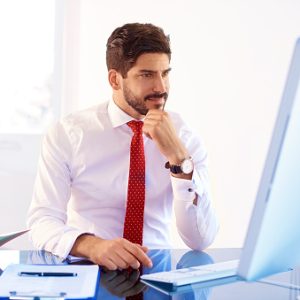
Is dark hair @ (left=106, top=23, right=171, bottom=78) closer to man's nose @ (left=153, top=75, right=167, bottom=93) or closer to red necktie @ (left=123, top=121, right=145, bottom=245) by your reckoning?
man's nose @ (left=153, top=75, right=167, bottom=93)

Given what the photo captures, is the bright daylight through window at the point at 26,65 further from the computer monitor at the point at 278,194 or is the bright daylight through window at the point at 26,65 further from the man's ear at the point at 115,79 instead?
the computer monitor at the point at 278,194

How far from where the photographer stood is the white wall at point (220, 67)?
11.9 feet

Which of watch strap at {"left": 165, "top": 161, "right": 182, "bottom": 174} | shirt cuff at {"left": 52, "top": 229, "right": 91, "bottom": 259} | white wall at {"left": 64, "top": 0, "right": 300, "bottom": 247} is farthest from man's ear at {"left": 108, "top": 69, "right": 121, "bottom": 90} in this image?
white wall at {"left": 64, "top": 0, "right": 300, "bottom": 247}

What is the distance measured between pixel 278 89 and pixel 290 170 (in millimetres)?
2958

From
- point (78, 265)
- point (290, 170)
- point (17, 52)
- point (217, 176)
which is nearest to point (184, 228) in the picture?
point (78, 265)

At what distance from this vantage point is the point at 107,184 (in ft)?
7.13

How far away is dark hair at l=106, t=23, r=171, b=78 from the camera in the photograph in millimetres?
2203

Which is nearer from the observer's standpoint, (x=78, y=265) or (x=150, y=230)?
(x=78, y=265)

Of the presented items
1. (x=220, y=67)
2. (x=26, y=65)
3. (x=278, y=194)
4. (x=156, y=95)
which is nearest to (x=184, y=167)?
(x=156, y=95)

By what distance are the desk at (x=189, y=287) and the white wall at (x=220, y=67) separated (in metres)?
2.00

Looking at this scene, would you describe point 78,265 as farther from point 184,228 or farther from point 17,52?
point 17,52

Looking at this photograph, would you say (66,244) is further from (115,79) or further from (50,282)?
(115,79)

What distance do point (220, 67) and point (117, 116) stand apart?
5.30 feet

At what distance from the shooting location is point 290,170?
2.94 ft
